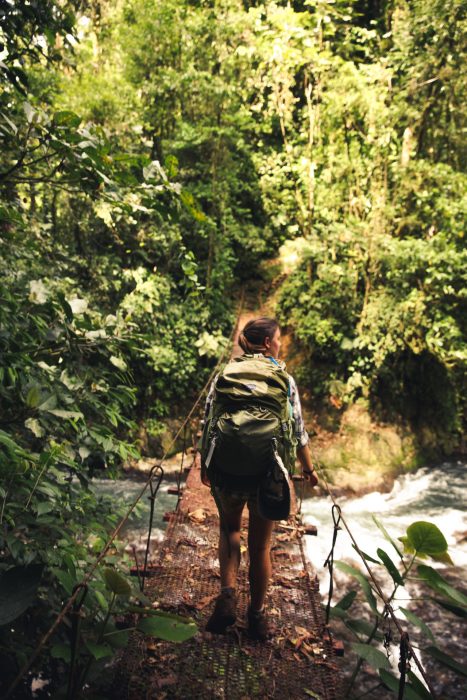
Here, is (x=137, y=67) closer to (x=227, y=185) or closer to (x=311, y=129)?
(x=227, y=185)

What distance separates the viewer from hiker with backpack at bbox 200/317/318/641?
54.7 inches

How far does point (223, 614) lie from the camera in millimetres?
1536

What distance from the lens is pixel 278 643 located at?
1588 mm

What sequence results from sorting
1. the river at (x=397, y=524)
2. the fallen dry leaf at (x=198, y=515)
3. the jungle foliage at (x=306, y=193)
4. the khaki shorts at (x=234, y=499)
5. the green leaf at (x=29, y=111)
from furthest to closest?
the jungle foliage at (x=306, y=193), the river at (x=397, y=524), the fallen dry leaf at (x=198, y=515), the khaki shorts at (x=234, y=499), the green leaf at (x=29, y=111)

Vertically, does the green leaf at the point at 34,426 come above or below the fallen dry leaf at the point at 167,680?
above

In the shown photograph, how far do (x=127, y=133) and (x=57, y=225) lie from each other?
1.77 m

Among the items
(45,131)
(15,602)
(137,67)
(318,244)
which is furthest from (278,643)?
(137,67)

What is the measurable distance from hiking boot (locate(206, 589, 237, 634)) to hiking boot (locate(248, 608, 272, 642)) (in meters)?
0.09

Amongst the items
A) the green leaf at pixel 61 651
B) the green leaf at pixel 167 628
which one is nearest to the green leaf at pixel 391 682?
the green leaf at pixel 167 628

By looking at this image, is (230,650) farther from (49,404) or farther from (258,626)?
(49,404)

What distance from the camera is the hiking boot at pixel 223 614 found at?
154 cm

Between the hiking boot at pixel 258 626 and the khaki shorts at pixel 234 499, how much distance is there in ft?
1.42

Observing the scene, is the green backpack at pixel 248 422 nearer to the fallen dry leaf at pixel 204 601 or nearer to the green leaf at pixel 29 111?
the fallen dry leaf at pixel 204 601

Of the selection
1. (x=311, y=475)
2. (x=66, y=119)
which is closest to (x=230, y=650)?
(x=311, y=475)
